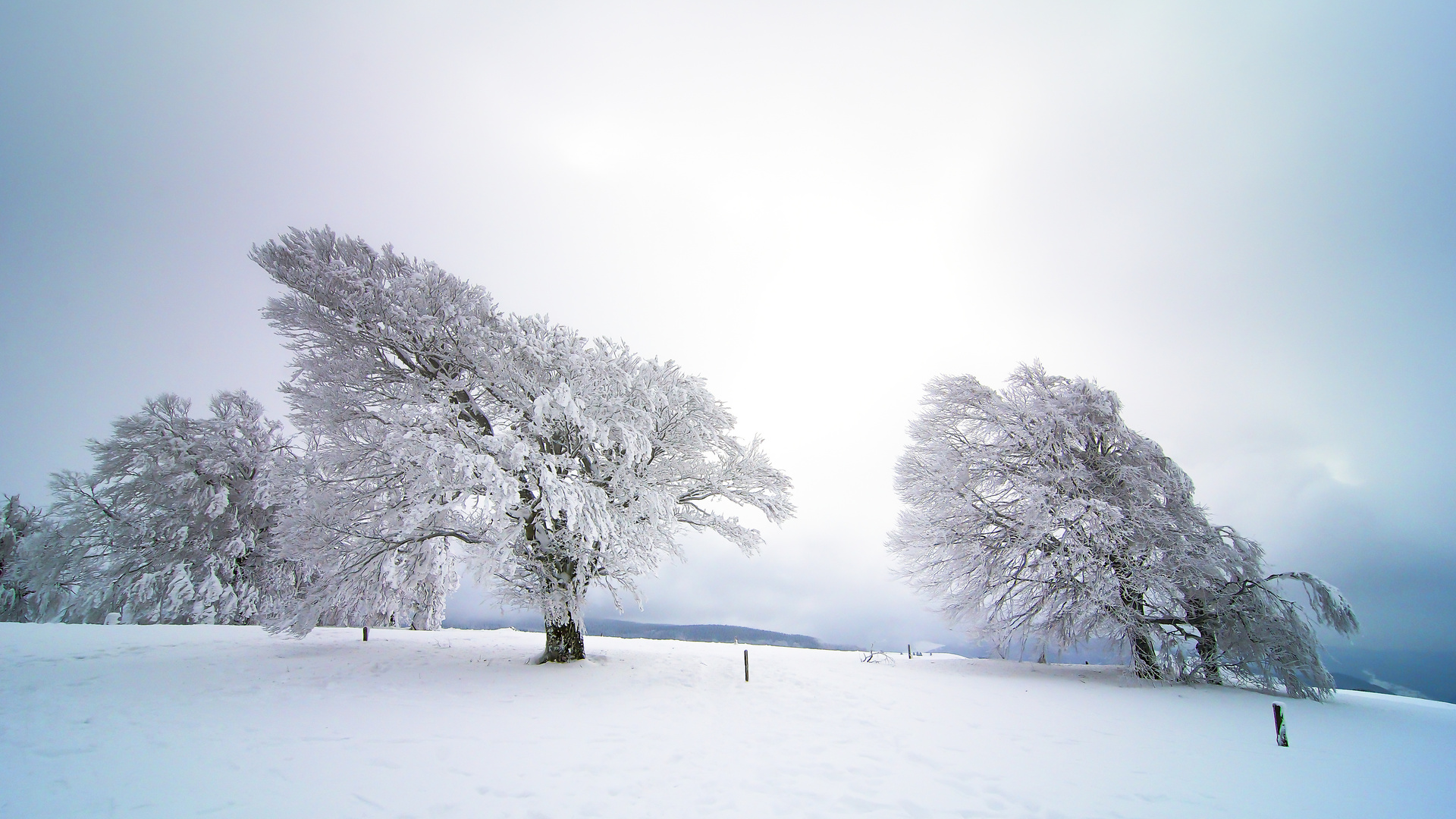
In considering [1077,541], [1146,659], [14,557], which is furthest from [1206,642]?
[14,557]

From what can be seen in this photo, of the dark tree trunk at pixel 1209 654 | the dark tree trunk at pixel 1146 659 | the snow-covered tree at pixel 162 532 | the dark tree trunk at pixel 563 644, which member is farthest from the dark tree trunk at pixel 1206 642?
the snow-covered tree at pixel 162 532

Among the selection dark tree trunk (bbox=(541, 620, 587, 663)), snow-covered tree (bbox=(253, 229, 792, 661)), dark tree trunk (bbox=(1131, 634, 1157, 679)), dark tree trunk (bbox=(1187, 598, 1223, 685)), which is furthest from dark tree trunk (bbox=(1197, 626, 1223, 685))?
dark tree trunk (bbox=(541, 620, 587, 663))

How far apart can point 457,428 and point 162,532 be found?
1704cm

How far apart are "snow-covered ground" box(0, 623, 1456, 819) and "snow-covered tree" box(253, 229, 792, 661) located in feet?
7.24

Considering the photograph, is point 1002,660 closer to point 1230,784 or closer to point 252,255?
point 1230,784

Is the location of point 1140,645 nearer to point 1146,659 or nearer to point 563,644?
point 1146,659

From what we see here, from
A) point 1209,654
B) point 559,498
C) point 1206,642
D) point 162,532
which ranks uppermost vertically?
point 559,498

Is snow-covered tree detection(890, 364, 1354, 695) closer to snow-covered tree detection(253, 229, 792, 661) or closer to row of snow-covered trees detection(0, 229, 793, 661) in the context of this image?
row of snow-covered trees detection(0, 229, 793, 661)

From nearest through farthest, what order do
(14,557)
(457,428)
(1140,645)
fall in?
(457,428) → (1140,645) → (14,557)

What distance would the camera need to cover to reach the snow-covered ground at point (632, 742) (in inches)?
198

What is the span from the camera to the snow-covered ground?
5.02m

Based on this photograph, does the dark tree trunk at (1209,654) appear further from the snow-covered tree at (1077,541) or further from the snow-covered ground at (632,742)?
the snow-covered ground at (632,742)

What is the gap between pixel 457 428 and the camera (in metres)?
10.8

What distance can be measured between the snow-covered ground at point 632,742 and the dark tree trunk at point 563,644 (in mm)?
554
